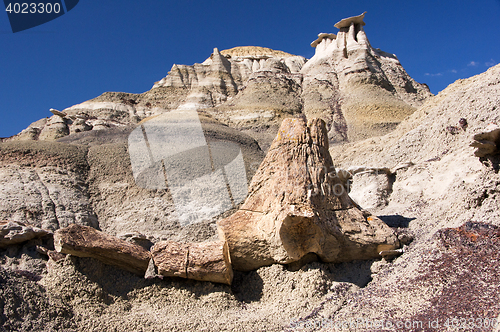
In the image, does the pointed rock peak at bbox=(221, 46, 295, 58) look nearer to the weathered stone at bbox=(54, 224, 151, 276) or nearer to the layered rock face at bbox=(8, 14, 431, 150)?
the layered rock face at bbox=(8, 14, 431, 150)

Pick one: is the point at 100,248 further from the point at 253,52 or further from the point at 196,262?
the point at 253,52

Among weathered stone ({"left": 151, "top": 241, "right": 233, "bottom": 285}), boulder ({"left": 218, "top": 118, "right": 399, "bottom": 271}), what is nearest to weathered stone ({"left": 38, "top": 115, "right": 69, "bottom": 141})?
weathered stone ({"left": 151, "top": 241, "right": 233, "bottom": 285})

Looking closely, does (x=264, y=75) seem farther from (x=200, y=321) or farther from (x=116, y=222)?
(x=200, y=321)

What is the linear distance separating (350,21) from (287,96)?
11294 millimetres

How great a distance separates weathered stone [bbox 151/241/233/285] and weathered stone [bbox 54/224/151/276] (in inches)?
11.2

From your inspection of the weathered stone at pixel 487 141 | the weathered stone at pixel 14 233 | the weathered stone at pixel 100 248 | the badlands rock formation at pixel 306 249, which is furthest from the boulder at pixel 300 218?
the weathered stone at pixel 14 233

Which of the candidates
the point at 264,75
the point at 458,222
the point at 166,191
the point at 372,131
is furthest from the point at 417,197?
the point at 264,75

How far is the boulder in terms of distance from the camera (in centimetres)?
509

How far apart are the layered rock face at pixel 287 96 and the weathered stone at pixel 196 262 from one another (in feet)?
64.8

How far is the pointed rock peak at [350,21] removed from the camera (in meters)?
37.3

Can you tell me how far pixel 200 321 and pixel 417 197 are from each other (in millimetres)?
4905

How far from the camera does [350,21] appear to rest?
37.7m

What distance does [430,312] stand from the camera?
3.64 metres

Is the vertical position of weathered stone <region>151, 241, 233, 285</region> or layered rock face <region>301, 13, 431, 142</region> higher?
layered rock face <region>301, 13, 431, 142</region>
